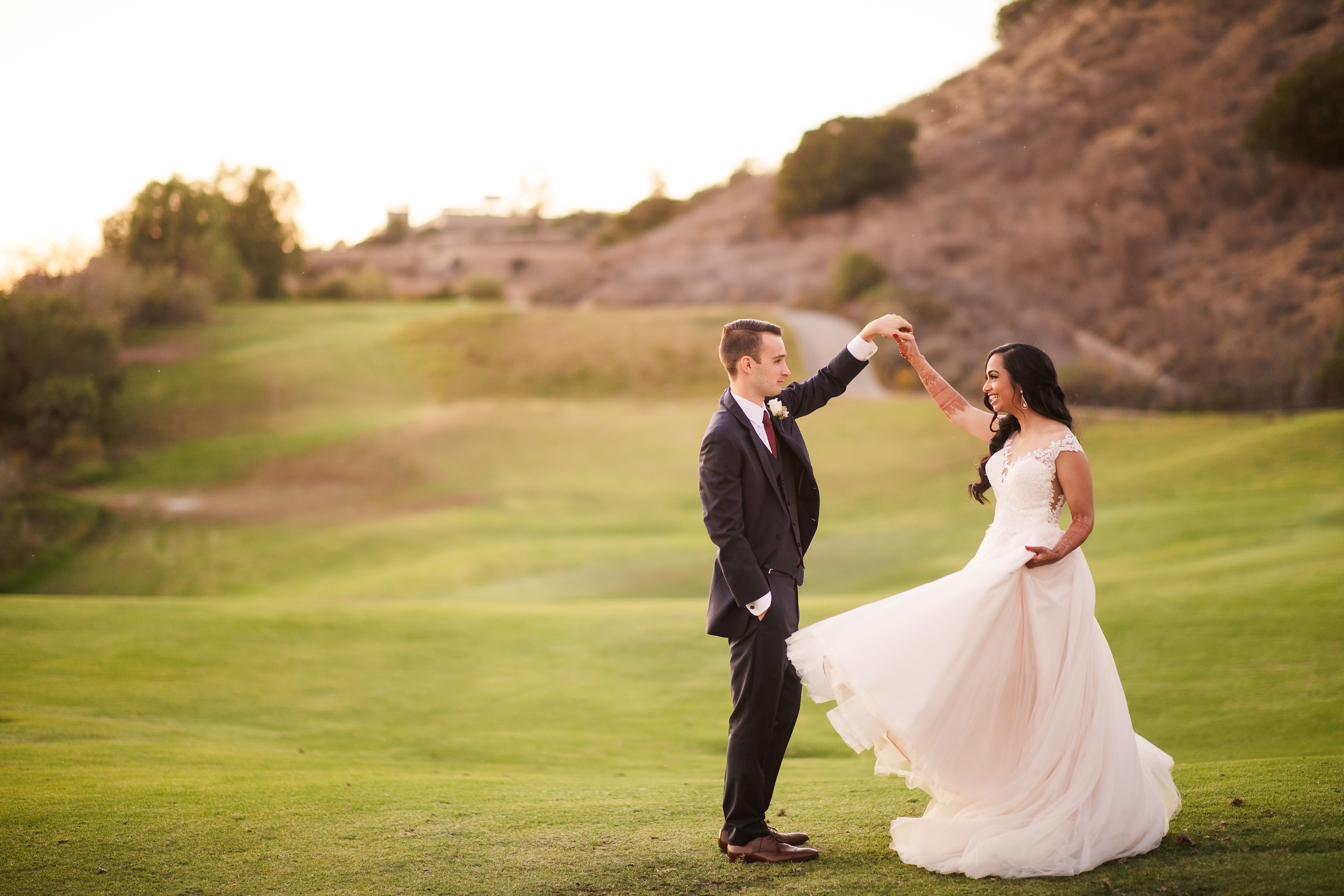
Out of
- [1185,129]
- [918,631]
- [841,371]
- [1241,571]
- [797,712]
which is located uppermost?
[1185,129]

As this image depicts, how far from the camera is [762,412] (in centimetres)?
471

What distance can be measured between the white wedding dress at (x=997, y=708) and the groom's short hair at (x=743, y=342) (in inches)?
50.3

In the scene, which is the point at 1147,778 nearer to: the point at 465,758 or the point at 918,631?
the point at 918,631

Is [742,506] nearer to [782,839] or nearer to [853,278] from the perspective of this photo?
[782,839]

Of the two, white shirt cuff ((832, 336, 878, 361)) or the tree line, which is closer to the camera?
white shirt cuff ((832, 336, 878, 361))

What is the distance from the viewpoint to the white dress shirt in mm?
4340

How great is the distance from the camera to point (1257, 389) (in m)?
29.8

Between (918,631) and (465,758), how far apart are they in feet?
14.9

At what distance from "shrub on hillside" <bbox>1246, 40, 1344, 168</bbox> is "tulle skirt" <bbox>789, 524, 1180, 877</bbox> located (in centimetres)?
4428

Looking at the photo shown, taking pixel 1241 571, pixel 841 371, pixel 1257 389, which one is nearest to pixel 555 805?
pixel 841 371

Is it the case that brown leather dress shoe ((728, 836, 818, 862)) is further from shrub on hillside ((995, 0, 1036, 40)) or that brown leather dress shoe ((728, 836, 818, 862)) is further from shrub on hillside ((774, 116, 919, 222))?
shrub on hillside ((995, 0, 1036, 40))

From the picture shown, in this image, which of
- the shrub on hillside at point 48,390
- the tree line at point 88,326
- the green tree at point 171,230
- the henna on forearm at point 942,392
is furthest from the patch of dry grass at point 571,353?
the henna on forearm at point 942,392

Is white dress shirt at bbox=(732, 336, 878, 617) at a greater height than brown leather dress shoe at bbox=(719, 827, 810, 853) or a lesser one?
greater

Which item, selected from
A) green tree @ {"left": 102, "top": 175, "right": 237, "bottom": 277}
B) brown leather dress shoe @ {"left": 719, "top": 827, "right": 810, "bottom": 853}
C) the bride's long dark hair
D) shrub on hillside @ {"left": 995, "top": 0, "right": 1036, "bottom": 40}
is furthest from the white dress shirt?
shrub on hillside @ {"left": 995, "top": 0, "right": 1036, "bottom": 40}
